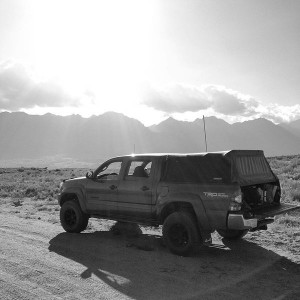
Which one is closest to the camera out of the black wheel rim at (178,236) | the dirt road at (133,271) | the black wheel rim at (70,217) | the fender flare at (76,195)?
the dirt road at (133,271)

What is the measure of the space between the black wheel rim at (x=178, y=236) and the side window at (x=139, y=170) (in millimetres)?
1416

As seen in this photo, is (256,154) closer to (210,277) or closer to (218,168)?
(218,168)

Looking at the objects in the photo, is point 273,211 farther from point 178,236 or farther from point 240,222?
point 178,236

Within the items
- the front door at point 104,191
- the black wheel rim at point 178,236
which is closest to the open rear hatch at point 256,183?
the black wheel rim at point 178,236

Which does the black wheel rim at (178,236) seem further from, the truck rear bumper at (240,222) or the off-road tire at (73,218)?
the off-road tire at (73,218)

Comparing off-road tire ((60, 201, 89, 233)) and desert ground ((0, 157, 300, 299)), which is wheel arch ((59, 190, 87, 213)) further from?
desert ground ((0, 157, 300, 299))

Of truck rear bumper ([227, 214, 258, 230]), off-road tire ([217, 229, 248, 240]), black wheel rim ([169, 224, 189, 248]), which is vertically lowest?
off-road tire ([217, 229, 248, 240])

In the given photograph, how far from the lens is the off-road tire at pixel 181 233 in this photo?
7.32 metres

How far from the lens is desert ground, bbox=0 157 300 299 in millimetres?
5539

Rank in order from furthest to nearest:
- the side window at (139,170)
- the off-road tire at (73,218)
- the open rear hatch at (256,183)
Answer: the off-road tire at (73,218)
the side window at (139,170)
the open rear hatch at (256,183)

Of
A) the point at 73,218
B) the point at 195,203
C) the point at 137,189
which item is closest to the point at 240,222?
the point at 195,203

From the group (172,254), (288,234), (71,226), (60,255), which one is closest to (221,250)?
(172,254)

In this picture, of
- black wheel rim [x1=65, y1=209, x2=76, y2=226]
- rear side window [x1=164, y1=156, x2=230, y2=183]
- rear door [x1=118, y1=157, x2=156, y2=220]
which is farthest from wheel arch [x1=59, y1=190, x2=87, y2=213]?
rear side window [x1=164, y1=156, x2=230, y2=183]

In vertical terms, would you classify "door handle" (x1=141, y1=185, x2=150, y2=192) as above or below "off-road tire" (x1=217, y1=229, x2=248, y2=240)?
above
